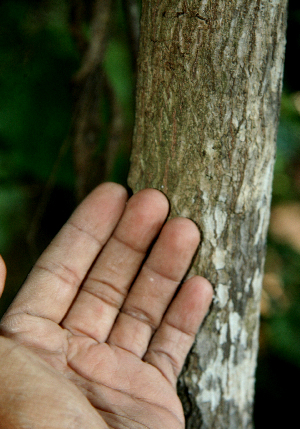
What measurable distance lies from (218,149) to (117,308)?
0.65 metres

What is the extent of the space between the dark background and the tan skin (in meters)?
0.65

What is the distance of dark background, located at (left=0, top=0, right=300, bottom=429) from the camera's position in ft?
5.63

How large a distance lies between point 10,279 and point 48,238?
38 centimetres

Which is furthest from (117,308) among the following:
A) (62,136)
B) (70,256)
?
(62,136)

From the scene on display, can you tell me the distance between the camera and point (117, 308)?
118cm

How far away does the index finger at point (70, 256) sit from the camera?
108 cm

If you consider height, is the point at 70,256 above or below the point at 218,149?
below

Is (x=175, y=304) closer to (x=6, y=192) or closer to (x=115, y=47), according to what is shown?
(x=6, y=192)

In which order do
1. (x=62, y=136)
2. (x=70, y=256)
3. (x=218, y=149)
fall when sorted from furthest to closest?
(x=62, y=136), (x=70, y=256), (x=218, y=149)

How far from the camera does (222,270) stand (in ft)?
3.58

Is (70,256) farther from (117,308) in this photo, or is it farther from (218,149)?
(218,149)

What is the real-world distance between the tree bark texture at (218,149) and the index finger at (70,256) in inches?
5.0

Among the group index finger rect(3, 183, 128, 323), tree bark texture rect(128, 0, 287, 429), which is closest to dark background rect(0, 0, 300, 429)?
index finger rect(3, 183, 128, 323)

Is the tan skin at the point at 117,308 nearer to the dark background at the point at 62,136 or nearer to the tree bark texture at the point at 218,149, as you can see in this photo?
the tree bark texture at the point at 218,149
